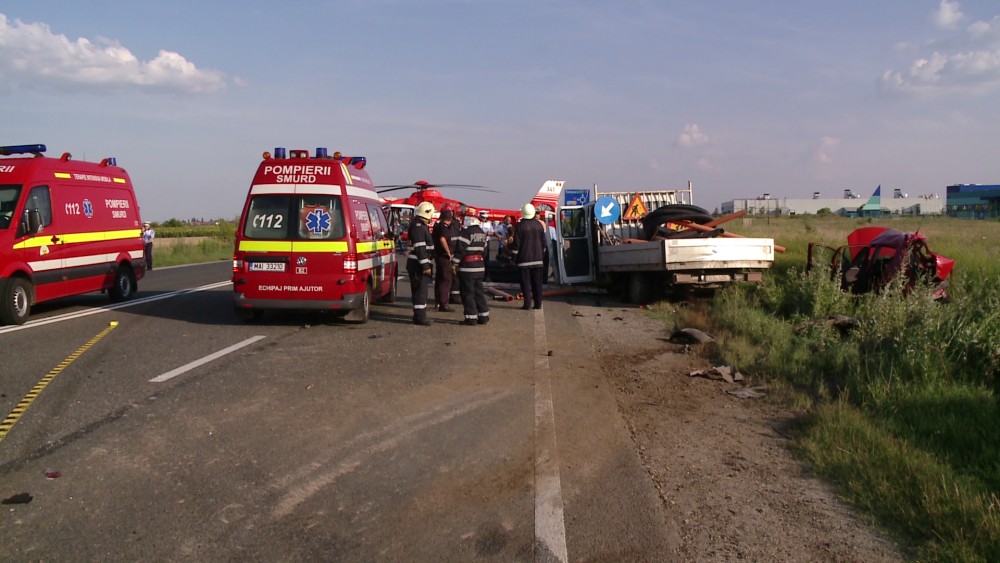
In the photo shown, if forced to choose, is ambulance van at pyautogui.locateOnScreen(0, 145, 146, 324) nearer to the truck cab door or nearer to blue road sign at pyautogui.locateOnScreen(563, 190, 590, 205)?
the truck cab door

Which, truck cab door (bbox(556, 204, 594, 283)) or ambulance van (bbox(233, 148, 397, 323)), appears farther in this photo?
truck cab door (bbox(556, 204, 594, 283))

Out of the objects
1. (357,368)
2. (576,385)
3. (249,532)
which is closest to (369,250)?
(357,368)

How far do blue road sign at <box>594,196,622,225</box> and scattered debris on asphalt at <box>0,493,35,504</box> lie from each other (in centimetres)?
1206

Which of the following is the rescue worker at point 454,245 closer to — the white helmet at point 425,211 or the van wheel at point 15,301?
the white helmet at point 425,211

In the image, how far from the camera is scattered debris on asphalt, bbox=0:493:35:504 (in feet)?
13.9

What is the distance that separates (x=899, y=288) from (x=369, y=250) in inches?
281

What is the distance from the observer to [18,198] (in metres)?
10.9

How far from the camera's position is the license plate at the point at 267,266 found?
10422 mm

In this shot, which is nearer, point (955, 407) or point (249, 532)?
point (249, 532)

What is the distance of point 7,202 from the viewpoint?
10.9m

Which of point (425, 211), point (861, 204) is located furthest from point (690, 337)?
point (861, 204)

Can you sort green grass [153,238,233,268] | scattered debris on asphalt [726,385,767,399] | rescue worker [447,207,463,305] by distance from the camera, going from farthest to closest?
green grass [153,238,233,268] < rescue worker [447,207,463,305] < scattered debris on asphalt [726,385,767,399]

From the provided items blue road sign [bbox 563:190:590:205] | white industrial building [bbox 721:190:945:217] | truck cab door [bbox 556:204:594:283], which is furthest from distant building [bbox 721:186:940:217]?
truck cab door [bbox 556:204:594:283]

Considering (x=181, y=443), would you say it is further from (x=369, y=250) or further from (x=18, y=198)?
(x=18, y=198)
